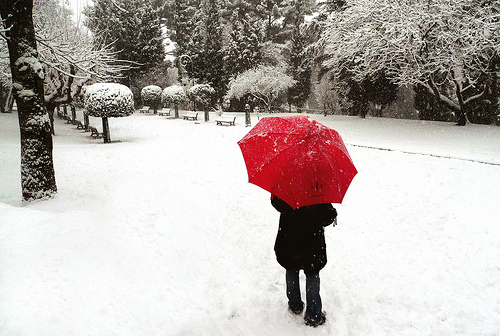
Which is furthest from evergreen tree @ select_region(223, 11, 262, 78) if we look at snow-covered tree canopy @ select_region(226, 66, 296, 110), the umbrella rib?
the umbrella rib

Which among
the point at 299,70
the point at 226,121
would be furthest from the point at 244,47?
the point at 226,121

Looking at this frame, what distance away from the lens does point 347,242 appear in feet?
18.5

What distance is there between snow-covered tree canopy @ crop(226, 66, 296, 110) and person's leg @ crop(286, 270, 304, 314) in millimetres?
28066

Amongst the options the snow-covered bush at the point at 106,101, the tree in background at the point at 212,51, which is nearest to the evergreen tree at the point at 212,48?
the tree in background at the point at 212,51

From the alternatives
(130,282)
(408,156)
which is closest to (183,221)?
(130,282)

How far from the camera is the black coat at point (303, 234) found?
10.1 feet

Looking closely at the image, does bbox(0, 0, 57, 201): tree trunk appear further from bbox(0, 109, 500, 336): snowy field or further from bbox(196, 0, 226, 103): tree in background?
bbox(196, 0, 226, 103): tree in background

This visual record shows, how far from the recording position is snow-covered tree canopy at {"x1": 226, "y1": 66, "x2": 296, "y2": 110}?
30.8 metres

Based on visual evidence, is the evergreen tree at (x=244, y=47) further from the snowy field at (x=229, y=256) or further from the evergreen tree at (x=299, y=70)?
the snowy field at (x=229, y=256)

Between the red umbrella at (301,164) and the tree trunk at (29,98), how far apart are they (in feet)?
16.6

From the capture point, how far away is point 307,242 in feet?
10.5

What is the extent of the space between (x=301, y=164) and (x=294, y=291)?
1694 mm

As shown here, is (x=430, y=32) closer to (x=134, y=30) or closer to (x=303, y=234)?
(x=303, y=234)

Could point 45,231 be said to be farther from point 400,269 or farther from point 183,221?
point 400,269
